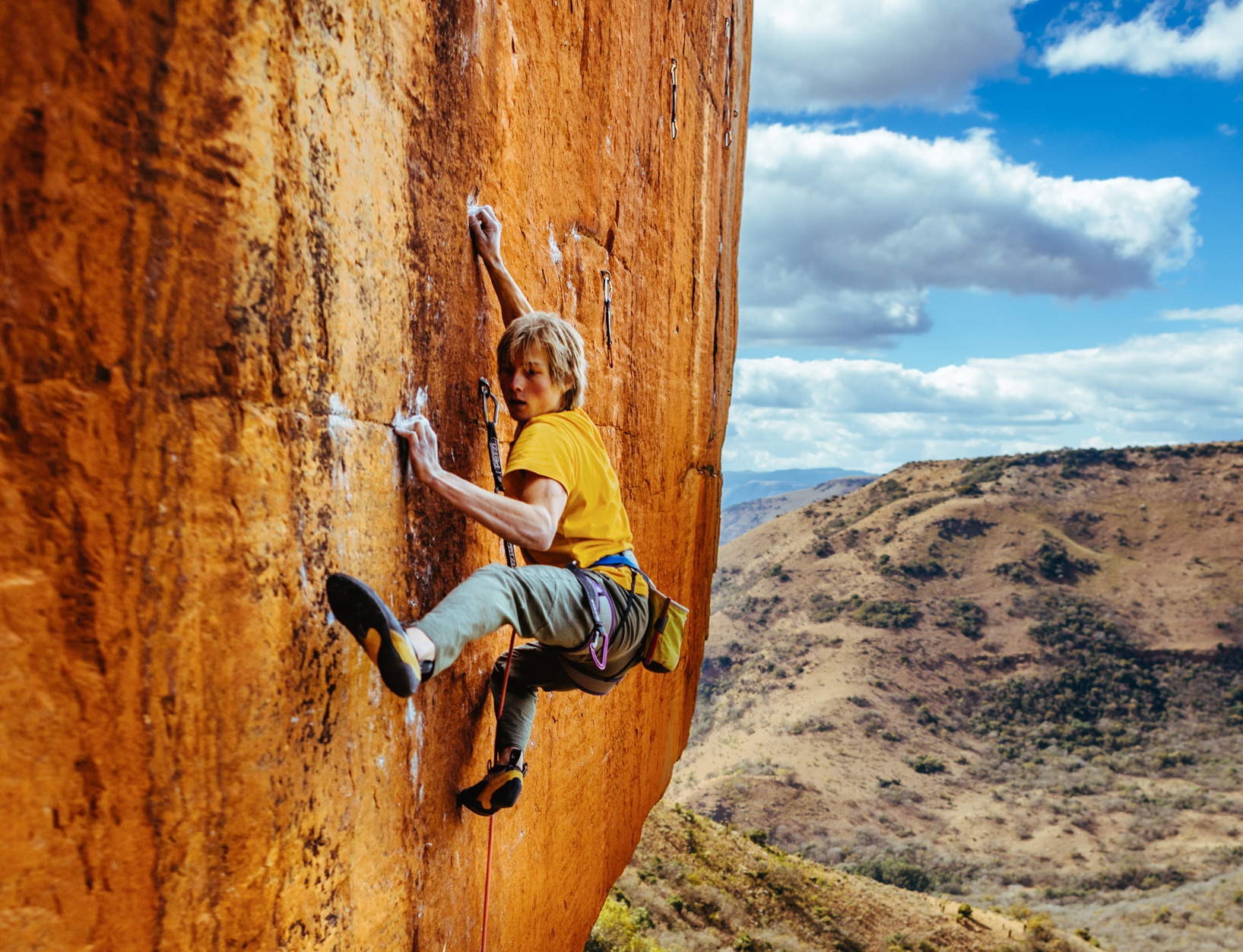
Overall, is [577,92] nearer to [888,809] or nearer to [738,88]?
[738,88]

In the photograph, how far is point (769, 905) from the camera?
53.9 ft

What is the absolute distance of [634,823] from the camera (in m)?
6.21

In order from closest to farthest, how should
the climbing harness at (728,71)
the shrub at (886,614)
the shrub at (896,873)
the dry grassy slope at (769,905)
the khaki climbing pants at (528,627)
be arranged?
1. the khaki climbing pants at (528,627)
2. the climbing harness at (728,71)
3. the dry grassy slope at (769,905)
4. the shrub at (896,873)
5. the shrub at (886,614)

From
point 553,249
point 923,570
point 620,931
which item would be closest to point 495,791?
point 553,249

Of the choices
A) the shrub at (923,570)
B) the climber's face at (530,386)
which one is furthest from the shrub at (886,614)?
the climber's face at (530,386)

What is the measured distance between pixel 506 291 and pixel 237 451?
1.44 meters

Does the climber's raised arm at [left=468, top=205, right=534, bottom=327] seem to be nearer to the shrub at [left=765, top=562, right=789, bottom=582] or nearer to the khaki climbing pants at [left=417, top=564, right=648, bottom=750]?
the khaki climbing pants at [left=417, top=564, right=648, bottom=750]

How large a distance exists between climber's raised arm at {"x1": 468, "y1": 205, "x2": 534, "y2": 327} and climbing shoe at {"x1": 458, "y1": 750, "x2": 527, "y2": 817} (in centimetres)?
165

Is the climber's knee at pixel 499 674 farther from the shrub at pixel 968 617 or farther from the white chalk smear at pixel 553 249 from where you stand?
the shrub at pixel 968 617

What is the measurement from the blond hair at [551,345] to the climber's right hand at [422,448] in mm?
353

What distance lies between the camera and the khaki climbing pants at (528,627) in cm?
201

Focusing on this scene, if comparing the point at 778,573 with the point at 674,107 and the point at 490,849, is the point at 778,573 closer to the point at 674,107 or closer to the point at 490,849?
the point at 674,107

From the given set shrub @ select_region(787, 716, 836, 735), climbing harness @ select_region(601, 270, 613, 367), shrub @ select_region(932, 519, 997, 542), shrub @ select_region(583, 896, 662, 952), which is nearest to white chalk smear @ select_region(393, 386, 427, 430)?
climbing harness @ select_region(601, 270, 613, 367)

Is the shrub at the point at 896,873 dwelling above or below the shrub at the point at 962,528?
below
